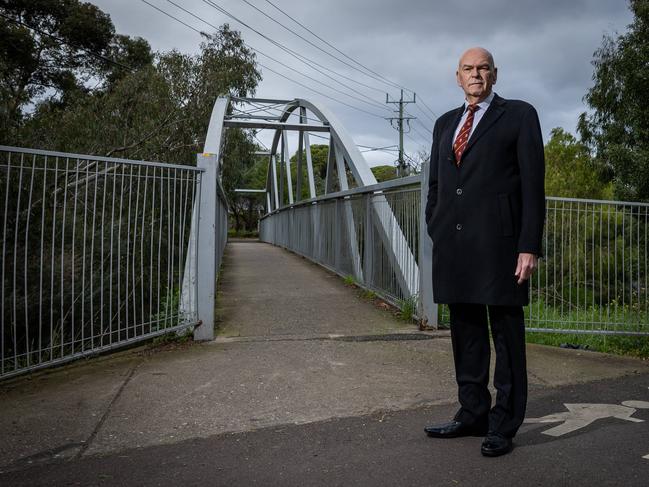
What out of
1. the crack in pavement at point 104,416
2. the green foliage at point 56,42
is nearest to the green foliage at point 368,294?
the crack in pavement at point 104,416

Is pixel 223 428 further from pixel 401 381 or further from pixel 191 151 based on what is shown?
pixel 191 151

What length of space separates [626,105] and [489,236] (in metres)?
16.1

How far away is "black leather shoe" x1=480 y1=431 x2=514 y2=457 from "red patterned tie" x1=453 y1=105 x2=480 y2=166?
1.27 m

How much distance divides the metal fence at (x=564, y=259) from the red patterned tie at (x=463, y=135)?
2.91 m

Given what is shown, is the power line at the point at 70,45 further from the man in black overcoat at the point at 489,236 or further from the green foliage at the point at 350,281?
the man in black overcoat at the point at 489,236

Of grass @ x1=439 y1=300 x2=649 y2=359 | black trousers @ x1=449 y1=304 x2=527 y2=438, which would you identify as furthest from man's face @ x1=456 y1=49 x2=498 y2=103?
grass @ x1=439 y1=300 x2=649 y2=359

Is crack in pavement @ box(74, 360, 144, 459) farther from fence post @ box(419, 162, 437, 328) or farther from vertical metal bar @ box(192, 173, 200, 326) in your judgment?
fence post @ box(419, 162, 437, 328)

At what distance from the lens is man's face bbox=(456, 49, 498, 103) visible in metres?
2.84

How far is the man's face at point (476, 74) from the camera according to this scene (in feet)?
9.33

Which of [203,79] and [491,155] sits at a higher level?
[203,79]

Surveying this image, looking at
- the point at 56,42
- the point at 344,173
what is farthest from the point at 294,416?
the point at 56,42

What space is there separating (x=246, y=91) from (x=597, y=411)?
59.4ft

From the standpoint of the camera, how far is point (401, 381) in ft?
13.7

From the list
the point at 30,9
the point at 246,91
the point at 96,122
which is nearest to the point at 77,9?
the point at 30,9
